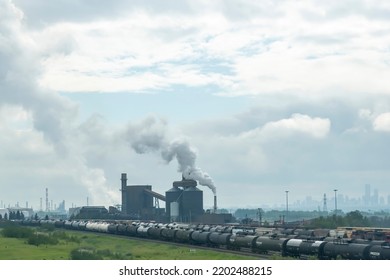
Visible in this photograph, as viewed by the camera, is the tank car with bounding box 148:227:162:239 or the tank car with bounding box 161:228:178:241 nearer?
the tank car with bounding box 161:228:178:241

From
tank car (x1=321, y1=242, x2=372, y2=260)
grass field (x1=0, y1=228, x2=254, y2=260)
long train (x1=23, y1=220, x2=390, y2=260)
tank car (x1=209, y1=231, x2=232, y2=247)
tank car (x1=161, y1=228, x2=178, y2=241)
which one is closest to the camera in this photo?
tank car (x1=321, y1=242, x2=372, y2=260)

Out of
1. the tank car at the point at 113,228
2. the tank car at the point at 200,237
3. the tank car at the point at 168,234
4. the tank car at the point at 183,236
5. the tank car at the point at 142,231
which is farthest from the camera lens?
the tank car at the point at 113,228

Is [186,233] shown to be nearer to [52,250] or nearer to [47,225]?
[52,250]

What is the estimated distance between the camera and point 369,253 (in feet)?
215

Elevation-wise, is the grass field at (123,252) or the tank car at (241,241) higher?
the tank car at (241,241)

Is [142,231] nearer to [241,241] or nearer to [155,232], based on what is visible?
[155,232]

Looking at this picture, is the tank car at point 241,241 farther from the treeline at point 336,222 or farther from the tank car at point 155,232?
the treeline at point 336,222

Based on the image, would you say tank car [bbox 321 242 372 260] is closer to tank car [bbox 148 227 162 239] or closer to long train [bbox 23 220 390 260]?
long train [bbox 23 220 390 260]

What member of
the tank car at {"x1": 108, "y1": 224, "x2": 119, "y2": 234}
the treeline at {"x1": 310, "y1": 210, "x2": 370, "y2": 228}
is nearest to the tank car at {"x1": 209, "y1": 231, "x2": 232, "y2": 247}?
the tank car at {"x1": 108, "y1": 224, "x2": 119, "y2": 234}

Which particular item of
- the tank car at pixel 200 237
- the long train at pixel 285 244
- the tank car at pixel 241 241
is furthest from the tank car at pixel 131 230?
the tank car at pixel 241 241

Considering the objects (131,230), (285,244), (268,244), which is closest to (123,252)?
(268,244)

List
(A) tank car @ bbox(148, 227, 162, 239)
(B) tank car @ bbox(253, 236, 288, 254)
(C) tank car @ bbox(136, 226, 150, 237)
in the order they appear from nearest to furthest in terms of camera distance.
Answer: (B) tank car @ bbox(253, 236, 288, 254), (A) tank car @ bbox(148, 227, 162, 239), (C) tank car @ bbox(136, 226, 150, 237)

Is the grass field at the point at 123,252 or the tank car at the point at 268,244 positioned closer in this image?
the tank car at the point at 268,244
